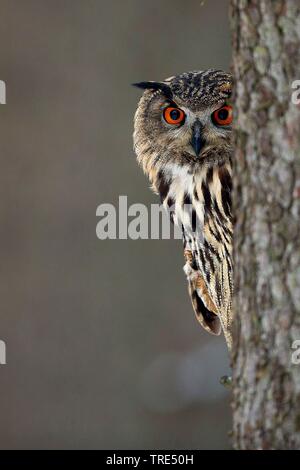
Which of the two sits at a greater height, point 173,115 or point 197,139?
point 173,115

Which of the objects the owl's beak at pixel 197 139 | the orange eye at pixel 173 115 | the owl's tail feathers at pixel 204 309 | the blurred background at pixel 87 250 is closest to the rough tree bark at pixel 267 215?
the owl's beak at pixel 197 139

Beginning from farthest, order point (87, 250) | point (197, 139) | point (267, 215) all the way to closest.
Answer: point (87, 250) < point (197, 139) < point (267, 215)

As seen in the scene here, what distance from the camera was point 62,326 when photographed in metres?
5.76

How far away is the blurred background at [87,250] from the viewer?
5742 millimetres

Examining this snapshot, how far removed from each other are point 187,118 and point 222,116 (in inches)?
6.3

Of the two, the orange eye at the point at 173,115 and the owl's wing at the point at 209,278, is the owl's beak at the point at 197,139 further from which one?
the owl's wing at the point at 209,278

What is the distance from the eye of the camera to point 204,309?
383 cm

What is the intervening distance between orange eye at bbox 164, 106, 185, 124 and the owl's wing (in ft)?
1.44

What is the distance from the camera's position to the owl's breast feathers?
3.25m

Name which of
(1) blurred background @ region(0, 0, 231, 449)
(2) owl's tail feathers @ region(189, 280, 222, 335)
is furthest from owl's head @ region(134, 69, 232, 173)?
(1) blurred background @ region(0, 0, 231, 449)

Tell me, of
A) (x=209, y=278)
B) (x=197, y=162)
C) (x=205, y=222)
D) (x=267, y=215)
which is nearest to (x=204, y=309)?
(x=209, y=278)

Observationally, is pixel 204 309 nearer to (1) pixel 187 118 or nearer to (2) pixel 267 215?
(1) pixel 187 118

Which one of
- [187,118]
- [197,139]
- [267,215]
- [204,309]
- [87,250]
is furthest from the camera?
[87,250]

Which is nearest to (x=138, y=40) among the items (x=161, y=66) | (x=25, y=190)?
(x=161, y=66)
